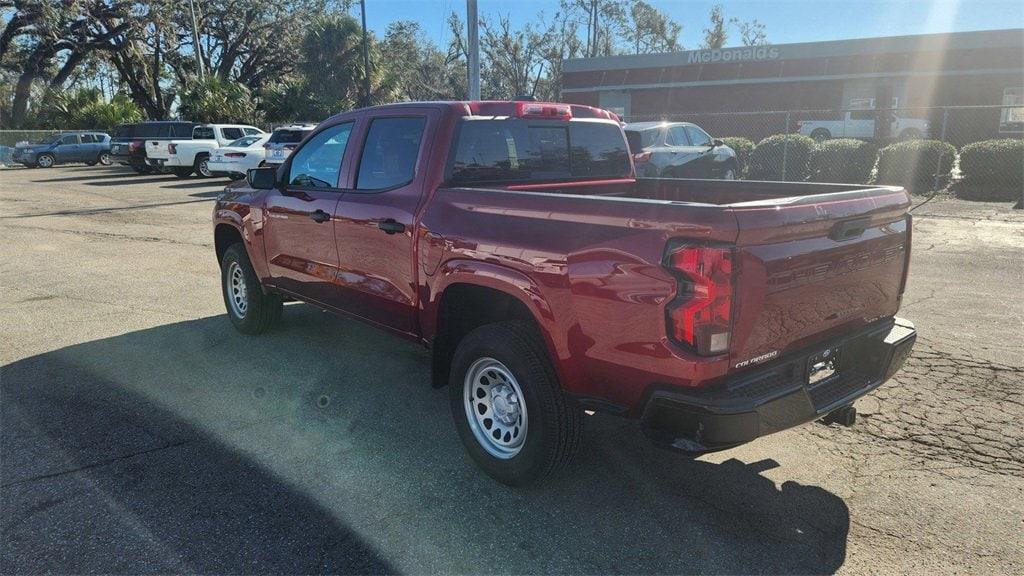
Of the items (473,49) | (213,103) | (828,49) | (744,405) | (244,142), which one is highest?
(828,49)

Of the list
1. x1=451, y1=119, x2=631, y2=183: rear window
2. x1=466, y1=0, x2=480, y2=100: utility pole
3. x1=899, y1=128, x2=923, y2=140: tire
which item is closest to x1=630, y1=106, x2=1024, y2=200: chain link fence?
x1=899, y1=128, x2=923, y2=140: tire

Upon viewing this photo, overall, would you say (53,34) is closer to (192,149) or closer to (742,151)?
(192,149)

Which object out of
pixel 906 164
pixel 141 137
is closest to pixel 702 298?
pixel 906 164

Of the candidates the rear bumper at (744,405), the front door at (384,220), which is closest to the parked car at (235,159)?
the front door at (384,220)

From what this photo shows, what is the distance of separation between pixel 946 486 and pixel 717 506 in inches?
45.5

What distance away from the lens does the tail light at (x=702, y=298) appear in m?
2.47

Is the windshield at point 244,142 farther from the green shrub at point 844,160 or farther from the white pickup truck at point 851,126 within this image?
the white pickup truck at point 851,126

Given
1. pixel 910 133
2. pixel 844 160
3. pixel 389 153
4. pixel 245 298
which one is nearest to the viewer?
pixel 389 153

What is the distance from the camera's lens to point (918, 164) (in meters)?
14.7

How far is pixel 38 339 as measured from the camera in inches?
226

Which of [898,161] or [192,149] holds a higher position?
[192,149]

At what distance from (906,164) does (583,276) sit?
14.9 meters

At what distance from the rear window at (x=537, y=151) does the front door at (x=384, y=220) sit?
9.8 inches

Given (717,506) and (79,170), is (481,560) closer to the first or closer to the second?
(717,506)
